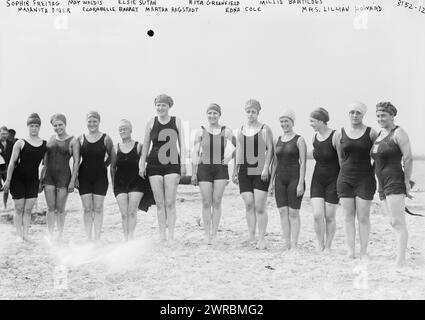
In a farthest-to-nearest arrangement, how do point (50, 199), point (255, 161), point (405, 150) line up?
1. point (50, 199)
2. point (255, 161)
3. point (405, 150)

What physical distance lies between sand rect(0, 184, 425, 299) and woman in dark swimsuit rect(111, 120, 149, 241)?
48 centimetres

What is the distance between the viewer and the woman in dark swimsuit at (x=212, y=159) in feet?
17.8

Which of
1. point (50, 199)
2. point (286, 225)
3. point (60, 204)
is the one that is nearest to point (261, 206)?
point (286, 225)

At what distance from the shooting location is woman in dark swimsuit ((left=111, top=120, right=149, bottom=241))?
17.9ft

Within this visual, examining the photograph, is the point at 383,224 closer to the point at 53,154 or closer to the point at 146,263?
the point at 146,263

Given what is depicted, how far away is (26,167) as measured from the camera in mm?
5613

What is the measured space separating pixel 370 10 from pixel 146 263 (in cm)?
379

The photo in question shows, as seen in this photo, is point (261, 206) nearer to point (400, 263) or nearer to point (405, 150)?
point (400, 263)

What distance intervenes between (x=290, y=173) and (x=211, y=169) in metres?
0.95

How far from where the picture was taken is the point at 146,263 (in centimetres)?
480

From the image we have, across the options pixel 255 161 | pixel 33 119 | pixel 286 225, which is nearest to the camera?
pixel 286 225

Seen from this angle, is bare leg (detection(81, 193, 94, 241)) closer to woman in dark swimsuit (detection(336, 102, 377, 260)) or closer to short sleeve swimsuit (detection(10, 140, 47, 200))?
short sleeve swimsuit (detection(10, 140, 47, 200))

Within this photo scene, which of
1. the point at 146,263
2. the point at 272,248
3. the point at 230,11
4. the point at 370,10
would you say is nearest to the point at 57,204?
the point at 146,263

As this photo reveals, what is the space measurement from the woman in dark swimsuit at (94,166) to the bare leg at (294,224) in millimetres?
2237
